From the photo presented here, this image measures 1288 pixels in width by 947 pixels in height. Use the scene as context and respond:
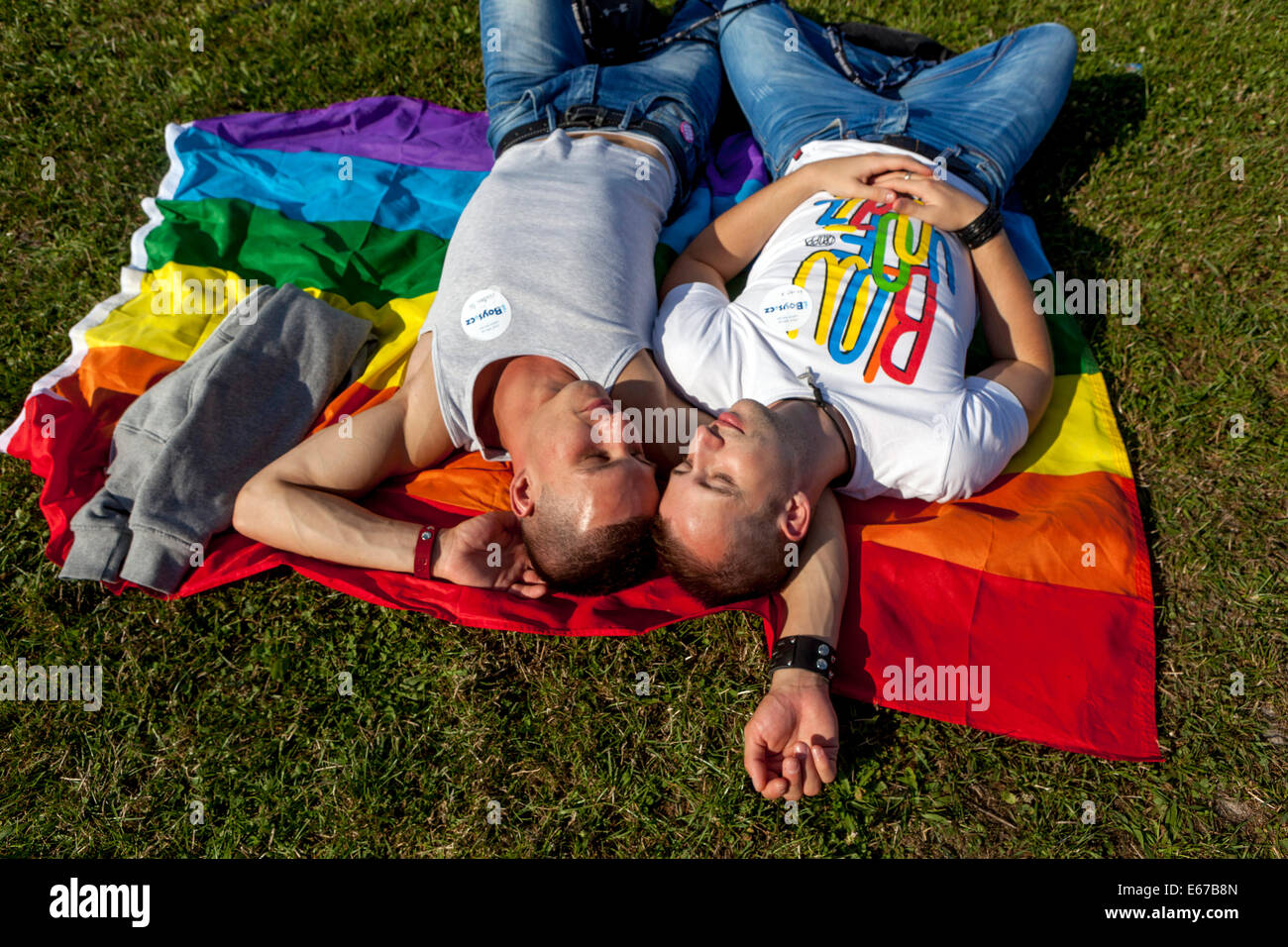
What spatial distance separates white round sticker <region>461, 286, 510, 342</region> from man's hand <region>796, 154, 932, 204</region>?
183cm

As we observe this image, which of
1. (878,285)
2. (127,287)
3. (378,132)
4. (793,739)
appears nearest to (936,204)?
(878,285)

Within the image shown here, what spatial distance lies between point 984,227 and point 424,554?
3.23 meters

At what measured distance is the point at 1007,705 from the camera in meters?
3.27

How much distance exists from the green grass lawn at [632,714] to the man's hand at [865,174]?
53.6 inches

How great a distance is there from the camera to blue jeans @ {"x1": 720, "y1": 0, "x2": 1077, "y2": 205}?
14.8 ft

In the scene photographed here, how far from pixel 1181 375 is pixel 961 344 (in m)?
1.41

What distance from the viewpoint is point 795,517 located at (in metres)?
3.23

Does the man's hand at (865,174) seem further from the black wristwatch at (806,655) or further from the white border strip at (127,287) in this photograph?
the white border strip at (127,287)

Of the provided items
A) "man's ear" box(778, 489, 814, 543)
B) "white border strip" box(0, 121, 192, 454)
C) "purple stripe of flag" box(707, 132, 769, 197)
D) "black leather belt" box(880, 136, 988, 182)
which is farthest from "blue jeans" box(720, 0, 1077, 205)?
"white border strip" box(0, 121, 192, 454)

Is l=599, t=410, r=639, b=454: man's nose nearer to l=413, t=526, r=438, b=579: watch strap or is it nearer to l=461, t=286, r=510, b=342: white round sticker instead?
l=461, t=286, r=510, b=342: white round sticker

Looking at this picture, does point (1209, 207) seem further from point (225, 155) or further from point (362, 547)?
point (225, 155)

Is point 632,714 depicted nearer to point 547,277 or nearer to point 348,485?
point 348,485

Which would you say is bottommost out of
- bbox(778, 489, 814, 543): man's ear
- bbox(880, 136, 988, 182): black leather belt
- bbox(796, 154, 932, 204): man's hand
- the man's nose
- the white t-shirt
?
bbox(778, 489, 814, 543): man's ear

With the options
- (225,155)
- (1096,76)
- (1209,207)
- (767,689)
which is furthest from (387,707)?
(1096,76)
